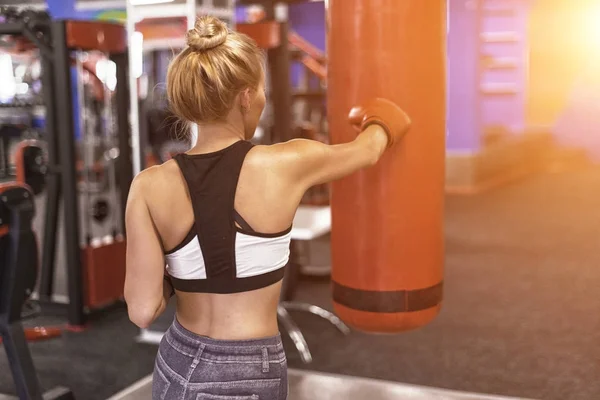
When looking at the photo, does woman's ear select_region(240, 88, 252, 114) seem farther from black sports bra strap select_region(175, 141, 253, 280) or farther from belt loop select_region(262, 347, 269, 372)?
belt loop select_region(262, 347, 269, 372)

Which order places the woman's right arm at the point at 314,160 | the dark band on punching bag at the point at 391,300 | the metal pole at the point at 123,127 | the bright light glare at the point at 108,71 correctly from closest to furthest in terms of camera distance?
the woman's right arm at the point at 314,160
the dark band on punching bag at the point at 391,300
the metal pole at the point at 123,127
the bright light glare at the point at 108,71

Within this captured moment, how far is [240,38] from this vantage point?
4.51 feet

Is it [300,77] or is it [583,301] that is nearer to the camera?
[583,301]

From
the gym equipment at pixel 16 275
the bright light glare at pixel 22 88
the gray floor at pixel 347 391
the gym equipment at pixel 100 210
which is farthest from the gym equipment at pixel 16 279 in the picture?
the bright light glare at pixel 22 88

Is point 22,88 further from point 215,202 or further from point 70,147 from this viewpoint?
point 215,202

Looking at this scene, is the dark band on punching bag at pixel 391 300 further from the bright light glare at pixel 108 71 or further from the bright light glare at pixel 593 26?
the bright light glare at pixel 593 26

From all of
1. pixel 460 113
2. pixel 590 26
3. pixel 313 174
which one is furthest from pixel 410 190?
pixel 590 26

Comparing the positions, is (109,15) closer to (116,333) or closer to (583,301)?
(116,333)

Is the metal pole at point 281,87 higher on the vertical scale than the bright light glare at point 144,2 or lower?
lower

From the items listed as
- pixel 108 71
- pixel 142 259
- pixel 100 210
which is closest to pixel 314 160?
pixel 142 259

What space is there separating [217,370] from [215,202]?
36cm

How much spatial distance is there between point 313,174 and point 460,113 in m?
6.29

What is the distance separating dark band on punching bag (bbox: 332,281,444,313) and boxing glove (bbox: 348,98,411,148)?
18.0 inches

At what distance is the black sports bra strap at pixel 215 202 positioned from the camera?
4.43 feet
